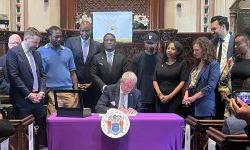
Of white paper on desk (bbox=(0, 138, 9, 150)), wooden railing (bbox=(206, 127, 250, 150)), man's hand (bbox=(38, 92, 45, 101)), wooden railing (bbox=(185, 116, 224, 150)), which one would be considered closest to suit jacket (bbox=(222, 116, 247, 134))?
wooden railing (bbox=(206, 127, 250, 150))

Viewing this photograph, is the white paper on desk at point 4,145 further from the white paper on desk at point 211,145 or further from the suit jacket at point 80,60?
the suit jacket at point 80,60

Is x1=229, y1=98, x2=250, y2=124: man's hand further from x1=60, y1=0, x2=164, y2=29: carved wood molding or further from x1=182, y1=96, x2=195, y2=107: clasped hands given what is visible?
x1=60, y1=0, x2=164, y2=29: carved wood molding

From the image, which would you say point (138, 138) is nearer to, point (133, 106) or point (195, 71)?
point (133, 106)

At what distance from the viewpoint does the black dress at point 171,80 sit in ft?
18.9

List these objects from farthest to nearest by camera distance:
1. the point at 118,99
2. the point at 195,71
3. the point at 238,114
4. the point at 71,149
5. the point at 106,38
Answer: the point at 106,38 → the point at 195,71 → the point at 118,99 → the point at 71,149 → the point at 238,114

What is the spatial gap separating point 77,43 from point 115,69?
0.68 metres

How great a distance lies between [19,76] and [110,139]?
1.49m

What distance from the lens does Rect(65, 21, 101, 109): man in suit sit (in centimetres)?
632

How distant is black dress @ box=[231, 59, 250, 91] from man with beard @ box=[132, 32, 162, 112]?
1056 mm

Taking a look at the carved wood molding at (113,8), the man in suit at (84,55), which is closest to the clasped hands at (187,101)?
the man in suit at (84,55)

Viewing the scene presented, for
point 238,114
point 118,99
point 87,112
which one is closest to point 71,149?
point 87,112

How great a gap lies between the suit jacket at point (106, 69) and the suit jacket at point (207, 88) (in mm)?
1112

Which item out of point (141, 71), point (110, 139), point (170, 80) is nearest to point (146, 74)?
point (141, 71)

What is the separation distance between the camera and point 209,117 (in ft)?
17.8
